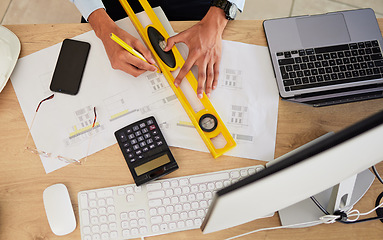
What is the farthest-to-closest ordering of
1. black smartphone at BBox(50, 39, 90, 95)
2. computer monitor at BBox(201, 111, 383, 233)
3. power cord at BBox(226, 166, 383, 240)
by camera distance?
black smartphone at BBox(50, 39, 90, 95), power cord at BBox(226, 166, 383, 240), computer monitor at BBox(201, 111, 383, 233)

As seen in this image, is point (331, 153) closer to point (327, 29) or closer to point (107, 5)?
point (327, 29)

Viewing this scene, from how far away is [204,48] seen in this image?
2.86 ft

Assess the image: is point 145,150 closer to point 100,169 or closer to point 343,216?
point 100,169

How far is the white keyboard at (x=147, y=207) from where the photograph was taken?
2.47ft

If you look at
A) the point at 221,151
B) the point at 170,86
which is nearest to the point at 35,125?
the point at 170,86

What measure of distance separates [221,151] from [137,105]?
9.9 inches

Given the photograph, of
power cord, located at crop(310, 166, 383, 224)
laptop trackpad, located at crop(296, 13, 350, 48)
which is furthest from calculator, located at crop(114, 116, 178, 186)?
laptop trackpad, located at crop(296, 13, 350, 48)

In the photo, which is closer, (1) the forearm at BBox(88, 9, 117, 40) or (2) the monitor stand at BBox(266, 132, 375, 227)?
(2) the monitor stand at BBox(266, 132, 375, 227)

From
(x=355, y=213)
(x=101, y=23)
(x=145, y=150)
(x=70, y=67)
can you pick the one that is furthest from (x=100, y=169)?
(x=355, y=213)

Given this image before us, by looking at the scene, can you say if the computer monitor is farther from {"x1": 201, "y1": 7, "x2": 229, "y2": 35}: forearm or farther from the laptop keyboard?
{"x1": 201, "y1": 7, "x2": 229, "y2": 35}: forearm

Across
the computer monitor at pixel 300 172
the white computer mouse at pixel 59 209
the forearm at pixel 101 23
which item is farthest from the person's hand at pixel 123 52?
the computer monitor at pixel 300 172

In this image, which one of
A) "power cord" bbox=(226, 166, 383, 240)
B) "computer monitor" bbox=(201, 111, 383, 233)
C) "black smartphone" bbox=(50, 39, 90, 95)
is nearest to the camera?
"computer monitor" bbox=(201, 111, 383, 233)

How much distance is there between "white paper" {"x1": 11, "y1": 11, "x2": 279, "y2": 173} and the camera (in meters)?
0.81

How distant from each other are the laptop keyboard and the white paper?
2.1 inches
